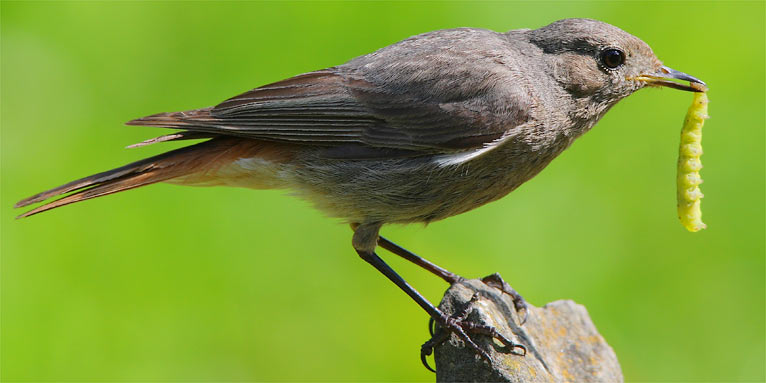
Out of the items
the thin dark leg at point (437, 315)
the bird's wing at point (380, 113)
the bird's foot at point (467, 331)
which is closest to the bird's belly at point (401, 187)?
the bird's wing at point (380, 113)

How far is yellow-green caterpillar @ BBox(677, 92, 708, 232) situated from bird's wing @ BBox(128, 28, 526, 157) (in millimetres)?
988

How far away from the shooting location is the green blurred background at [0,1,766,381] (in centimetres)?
679

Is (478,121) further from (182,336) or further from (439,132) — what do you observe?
(182,336)

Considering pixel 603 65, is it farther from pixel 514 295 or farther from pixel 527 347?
pixel 527 347

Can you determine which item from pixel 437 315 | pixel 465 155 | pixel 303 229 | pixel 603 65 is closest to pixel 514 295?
pixel 437 315

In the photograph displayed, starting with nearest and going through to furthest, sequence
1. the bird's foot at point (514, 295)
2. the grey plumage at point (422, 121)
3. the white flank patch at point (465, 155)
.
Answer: the white flank patch at point (465, 155) < the grey plumage at point (422, 121) < the bird's foot at point (514, 295)

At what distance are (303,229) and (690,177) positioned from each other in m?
3.34

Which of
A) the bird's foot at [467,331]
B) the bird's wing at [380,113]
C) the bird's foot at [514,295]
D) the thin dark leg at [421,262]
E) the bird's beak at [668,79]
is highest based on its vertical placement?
the bird's beak at [668,79]

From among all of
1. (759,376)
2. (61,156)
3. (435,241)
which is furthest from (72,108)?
(759,376)

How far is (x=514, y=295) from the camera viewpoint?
221 inches

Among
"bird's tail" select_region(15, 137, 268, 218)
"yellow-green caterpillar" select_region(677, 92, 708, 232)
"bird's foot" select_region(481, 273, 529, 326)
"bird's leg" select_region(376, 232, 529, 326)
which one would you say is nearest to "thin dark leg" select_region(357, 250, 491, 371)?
"bird's leg" select_region(376, 232, 529, 326)

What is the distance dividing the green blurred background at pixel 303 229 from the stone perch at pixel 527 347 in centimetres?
95

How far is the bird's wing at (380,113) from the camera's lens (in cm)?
528

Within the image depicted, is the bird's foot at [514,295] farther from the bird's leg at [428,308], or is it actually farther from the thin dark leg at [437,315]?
the thin dark leg at [437,315]
